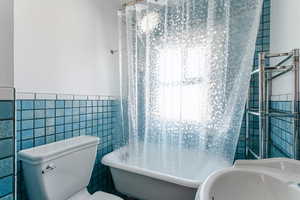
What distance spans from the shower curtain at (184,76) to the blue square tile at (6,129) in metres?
1.22

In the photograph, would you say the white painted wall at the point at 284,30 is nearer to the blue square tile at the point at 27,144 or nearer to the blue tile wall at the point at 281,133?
the blue tile wall at the point at 281,133

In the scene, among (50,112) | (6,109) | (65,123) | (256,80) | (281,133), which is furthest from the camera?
(256,80)

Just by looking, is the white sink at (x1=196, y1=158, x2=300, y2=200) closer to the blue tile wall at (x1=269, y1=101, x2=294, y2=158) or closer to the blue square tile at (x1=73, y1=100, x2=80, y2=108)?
the blue tile wall at (x1=269, y1=101, x2=294, y2=158)

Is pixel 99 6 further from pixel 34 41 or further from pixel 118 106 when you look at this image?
pixel 118 106

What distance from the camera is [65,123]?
1.42 meters

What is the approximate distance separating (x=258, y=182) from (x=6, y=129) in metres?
0.94

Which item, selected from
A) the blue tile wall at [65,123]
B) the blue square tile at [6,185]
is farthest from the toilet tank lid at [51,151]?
the blue square tile at [6,185]

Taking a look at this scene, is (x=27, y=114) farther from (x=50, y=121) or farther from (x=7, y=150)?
Result: (x=7, y=150)

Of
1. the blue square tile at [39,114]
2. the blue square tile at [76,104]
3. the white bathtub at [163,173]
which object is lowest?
the white bathtub at [163,173]

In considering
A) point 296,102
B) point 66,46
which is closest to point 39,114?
point 66,46

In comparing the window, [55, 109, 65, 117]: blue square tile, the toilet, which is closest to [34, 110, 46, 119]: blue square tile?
[55, 109, 65, 117]: blue square tile

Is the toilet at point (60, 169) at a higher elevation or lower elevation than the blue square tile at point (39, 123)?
lower

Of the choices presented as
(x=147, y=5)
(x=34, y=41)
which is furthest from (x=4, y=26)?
(x=147, y=5)

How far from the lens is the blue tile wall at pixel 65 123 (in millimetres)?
1141
